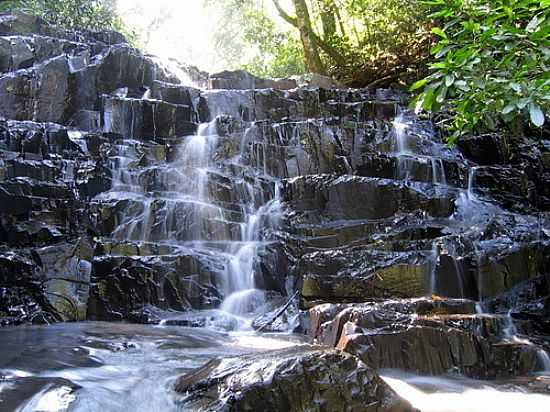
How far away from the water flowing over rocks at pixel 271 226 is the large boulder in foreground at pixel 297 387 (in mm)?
14

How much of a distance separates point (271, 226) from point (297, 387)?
20.4 ft

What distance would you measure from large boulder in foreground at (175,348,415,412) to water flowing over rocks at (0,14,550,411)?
0.01 m

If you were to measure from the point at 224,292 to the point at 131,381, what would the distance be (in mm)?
3775

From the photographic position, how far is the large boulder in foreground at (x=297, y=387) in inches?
138

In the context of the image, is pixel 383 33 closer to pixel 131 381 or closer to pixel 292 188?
pixel 292 188

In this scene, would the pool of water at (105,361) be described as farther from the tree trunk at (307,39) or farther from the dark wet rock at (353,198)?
the tree trunk at (307,39)

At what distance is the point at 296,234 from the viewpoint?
29.5ft

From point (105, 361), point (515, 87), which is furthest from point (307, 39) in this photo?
point (515, 87)

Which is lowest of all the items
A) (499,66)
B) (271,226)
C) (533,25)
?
(271,226)

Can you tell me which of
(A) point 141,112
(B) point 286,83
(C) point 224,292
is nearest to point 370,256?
(C) point 224,292

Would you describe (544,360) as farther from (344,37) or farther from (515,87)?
(344,37)

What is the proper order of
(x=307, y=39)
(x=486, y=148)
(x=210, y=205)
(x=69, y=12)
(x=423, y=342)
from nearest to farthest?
(x=423, y=342), (x=210, y=205), (x=486, y=148), (x=307, y=39), (x=69, y=12)

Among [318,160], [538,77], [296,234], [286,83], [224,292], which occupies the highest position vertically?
[286,83]

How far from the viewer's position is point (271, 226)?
9727 mm
